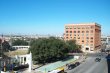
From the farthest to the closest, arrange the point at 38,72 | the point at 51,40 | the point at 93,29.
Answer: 1. the point at 93,29
2. the point at 51,40
3. the point at 38,72

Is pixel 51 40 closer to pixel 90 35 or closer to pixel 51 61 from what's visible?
pixel 51 61

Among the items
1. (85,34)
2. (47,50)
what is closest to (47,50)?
(47,50)

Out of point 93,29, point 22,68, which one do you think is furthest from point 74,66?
point 93,29

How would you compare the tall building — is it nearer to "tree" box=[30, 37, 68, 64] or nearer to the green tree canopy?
the green tree canopy

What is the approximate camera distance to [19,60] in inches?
1971

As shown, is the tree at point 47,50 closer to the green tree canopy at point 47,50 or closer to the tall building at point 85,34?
the green tree canopy at point 47,50

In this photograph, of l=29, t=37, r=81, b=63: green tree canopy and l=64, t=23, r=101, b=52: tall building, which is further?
l=64, t=23, r=101, b=52: tall building

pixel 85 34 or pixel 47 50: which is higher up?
pixel 85 34

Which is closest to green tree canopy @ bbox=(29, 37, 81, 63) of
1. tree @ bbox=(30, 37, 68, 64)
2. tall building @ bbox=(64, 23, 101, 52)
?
tree @ bbox=(30, 37, 68, 64)

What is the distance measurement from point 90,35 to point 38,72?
257ft

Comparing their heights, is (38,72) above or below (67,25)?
below

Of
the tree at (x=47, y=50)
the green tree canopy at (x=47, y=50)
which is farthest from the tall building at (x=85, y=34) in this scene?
the tree at (x=47, y=50)

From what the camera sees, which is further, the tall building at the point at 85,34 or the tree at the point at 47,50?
the tall building at the point at 85,34

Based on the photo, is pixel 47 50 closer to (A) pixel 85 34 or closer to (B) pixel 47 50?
(B) pixel 47 50
